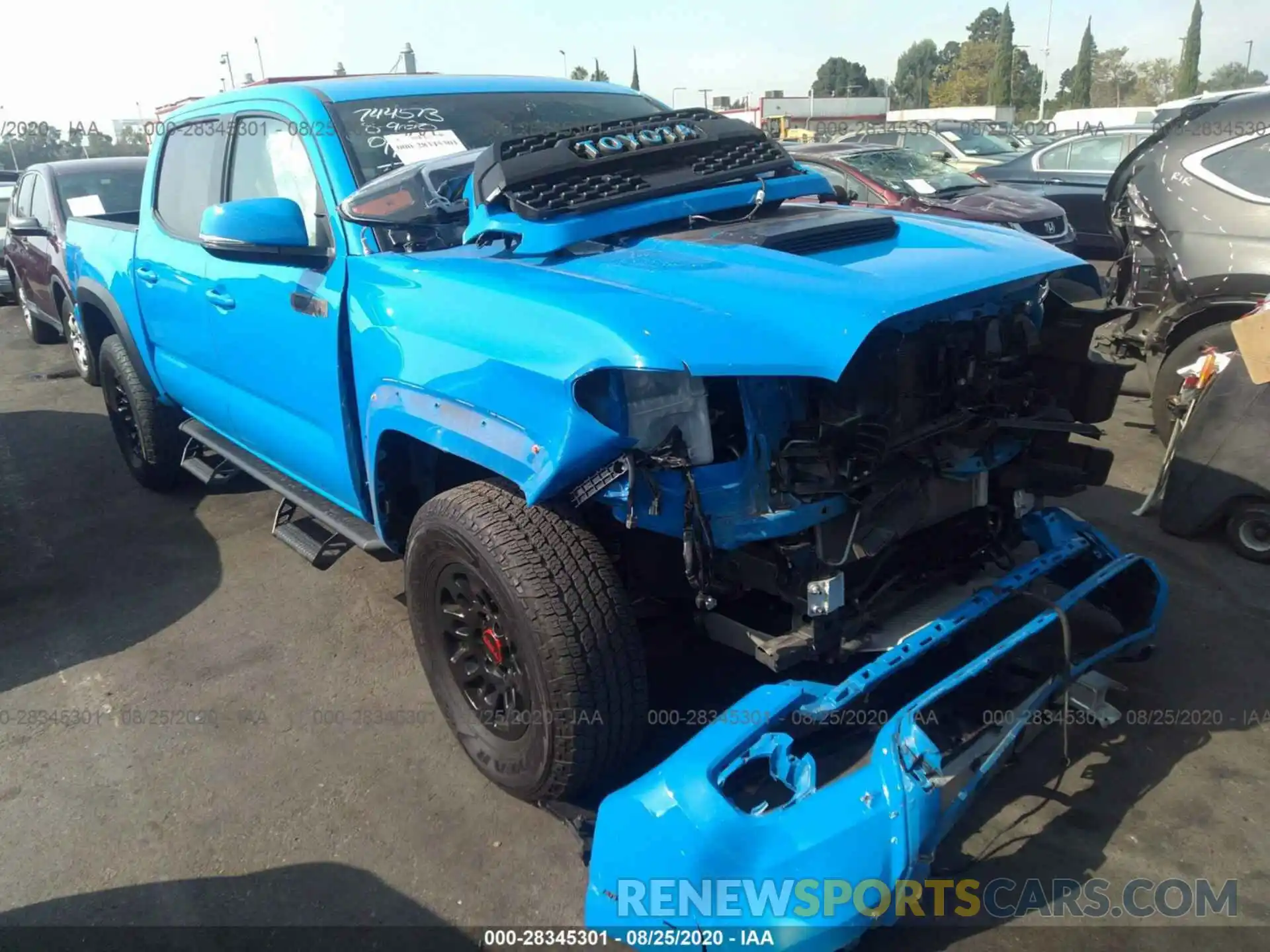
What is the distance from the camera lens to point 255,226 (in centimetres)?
279

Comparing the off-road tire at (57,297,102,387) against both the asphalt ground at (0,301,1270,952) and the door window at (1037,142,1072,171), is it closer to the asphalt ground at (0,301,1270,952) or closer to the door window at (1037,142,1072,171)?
the asphalt ground at (0,301,1270,952)

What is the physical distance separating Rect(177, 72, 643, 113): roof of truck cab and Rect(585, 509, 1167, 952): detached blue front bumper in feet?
8.11

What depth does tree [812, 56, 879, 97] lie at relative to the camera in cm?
9544

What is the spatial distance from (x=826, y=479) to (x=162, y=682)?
2.61m

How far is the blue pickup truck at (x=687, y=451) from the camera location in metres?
2.02

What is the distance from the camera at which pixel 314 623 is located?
12.3 ft

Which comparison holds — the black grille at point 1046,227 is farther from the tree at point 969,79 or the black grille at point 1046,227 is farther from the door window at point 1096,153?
the tree at point 969,79

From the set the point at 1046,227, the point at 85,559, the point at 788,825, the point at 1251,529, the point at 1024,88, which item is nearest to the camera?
the point at 788,825

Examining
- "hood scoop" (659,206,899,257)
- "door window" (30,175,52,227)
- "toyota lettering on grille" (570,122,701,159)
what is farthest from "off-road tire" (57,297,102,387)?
"hood scoop" (659,206,899,257)

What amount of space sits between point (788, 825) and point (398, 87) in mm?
2834

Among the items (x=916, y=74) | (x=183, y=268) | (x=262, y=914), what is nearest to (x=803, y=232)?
(x=262, y=914)

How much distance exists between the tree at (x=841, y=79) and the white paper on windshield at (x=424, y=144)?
98740mm

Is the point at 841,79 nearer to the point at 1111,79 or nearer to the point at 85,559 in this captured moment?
the point at 1111,79
